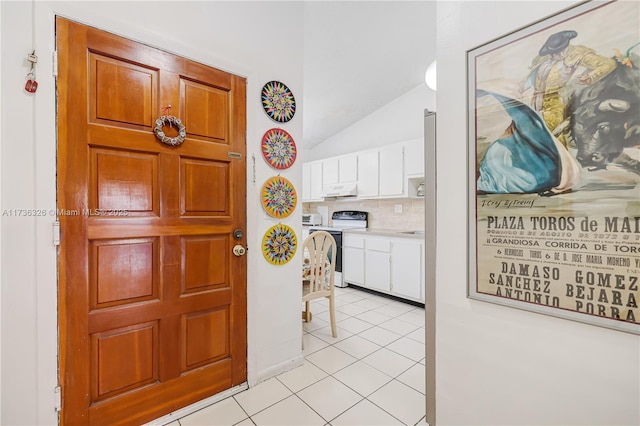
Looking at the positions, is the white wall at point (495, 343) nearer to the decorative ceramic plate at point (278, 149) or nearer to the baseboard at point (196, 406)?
the decorative ceramic plate at point (278, 149)

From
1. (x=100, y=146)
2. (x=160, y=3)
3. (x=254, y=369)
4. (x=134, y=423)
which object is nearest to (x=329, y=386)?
(x=254, y=369)

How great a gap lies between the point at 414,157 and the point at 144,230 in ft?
10.5

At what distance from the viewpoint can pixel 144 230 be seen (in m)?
1.50

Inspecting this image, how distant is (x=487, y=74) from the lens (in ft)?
3.35

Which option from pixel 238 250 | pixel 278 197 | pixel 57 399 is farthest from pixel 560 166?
A: pixel 57 399

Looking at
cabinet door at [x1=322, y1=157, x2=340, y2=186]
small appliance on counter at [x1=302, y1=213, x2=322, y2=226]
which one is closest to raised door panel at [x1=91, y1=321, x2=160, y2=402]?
cabinet door at [x1=322, y1=157, x2=340, y2=186]

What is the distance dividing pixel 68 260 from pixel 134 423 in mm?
958

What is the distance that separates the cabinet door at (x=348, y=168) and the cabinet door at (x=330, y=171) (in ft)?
0.25

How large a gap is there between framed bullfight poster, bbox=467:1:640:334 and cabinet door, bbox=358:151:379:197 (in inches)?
123

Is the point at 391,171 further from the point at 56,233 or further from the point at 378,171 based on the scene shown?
the point at 56,233

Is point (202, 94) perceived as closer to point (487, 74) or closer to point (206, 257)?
point (206, 257)

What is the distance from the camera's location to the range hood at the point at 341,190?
445 cm

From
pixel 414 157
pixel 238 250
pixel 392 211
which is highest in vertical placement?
pixel 414 157

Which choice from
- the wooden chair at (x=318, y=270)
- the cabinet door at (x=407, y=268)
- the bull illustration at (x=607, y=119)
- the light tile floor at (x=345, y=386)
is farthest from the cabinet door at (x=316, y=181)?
the bull illustration at (x=607, y=119)
